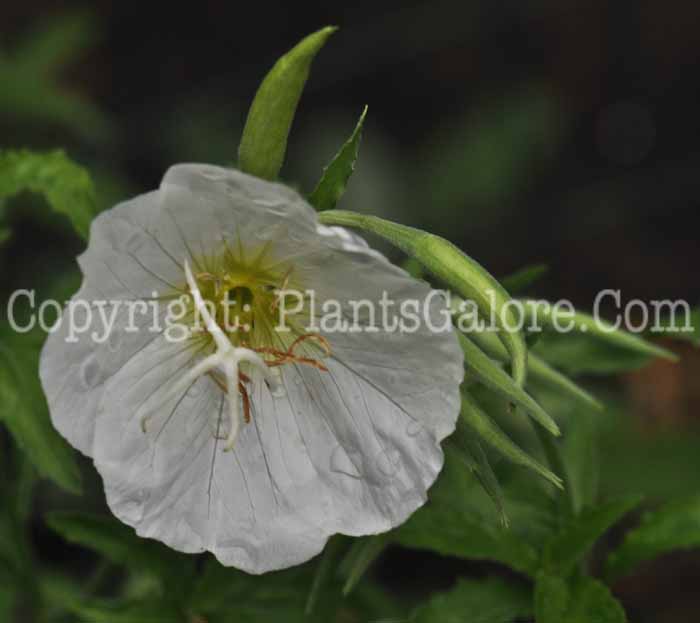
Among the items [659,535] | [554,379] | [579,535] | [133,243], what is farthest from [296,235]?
[659,535]

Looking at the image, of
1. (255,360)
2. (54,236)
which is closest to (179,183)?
(255,360)

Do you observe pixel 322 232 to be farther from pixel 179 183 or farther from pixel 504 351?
pixel 504 351

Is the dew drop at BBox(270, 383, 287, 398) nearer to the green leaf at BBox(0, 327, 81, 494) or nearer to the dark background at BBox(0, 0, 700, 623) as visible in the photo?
the green leaf at BBox(0, 327, 81, 494)

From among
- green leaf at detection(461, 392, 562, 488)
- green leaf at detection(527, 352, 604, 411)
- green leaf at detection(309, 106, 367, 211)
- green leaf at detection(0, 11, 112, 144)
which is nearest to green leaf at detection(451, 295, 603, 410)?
green leaf at detection(527, 352, 604, 411)

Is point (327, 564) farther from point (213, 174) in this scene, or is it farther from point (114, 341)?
point (213, 174)

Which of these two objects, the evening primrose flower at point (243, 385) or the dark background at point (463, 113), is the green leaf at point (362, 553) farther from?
the dark background at point (463, 113)

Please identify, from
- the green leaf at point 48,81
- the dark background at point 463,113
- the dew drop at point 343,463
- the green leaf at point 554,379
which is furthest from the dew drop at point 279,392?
the dark background at point 463,113
